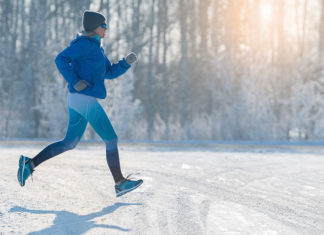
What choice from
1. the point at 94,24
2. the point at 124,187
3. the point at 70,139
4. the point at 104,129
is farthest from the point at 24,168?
the point at 94,24

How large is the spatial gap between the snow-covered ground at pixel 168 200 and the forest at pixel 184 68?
7875 mm

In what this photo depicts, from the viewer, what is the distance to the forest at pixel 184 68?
1495cm

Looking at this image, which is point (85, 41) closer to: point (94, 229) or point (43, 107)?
point (94, 229)

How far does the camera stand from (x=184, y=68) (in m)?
23.2

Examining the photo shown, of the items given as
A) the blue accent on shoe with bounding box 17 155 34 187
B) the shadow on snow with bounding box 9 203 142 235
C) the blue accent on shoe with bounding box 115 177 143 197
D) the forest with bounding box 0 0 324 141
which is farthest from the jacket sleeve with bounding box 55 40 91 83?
the forest with bounding box 0 0 324 141

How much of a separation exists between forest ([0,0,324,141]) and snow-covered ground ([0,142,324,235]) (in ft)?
25.8

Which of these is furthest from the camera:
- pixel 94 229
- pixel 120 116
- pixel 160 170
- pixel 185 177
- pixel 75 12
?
pixel 75 12

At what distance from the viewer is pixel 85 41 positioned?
4.07 metres

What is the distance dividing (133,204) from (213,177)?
198 cm

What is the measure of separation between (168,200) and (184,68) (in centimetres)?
1945

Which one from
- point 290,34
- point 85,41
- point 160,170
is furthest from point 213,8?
point 85,41

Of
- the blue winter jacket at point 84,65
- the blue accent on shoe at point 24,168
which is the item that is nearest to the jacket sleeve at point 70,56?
the blue winter jacket at point 84,65

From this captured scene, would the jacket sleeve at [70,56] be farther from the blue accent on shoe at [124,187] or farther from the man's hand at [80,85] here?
the blue accent on shoe at [124,187]

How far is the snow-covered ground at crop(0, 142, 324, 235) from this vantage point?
3160 mm
